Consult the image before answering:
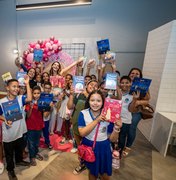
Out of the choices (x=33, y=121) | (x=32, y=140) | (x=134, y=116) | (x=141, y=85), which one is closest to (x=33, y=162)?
(x=32, y=140)

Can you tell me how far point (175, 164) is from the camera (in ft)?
7.54

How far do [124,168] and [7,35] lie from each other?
5.43m

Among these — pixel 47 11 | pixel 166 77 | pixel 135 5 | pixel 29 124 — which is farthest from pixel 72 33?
pixel 29 124

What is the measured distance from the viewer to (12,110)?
61.9 inches

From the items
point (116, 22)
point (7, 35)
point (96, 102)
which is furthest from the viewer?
point (7, 35)

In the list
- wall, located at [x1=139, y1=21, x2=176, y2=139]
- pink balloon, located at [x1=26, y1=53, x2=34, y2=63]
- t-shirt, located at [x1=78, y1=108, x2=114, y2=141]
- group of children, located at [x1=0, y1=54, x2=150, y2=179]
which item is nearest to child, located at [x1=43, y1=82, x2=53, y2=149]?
group of children, located at [x1=0, y1=54, x2=150, y2=179]

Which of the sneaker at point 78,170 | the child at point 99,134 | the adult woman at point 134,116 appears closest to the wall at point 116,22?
the adult woman at point 134,116

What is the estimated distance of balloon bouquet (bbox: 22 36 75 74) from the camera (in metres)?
3.62

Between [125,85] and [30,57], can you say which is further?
[30,57]

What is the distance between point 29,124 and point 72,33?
3.10m

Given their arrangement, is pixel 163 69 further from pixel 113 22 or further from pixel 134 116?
pixel 113 22

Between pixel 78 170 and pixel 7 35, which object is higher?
pixel 7 35

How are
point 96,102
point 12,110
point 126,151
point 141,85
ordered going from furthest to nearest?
point 126,151 → point 141,85 → point 12,110 → point 96,102

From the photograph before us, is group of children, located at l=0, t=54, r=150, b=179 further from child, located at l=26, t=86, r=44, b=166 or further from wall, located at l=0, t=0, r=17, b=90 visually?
wall, located at l=0, t=0, r=17, b=90
